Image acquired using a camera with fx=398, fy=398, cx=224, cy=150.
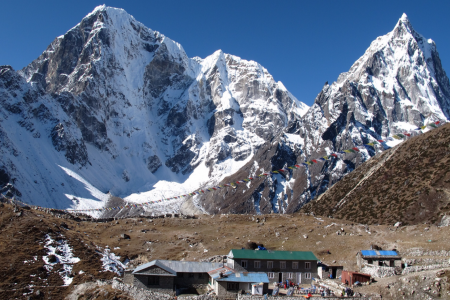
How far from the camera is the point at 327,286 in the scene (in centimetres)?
4812

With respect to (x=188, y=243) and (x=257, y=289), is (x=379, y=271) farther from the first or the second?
(x=188, y=243)

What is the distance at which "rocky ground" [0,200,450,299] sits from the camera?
47562mm

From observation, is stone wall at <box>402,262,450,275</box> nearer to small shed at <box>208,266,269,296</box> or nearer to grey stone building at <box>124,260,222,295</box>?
small shed at <box>208,266,269,296</box>

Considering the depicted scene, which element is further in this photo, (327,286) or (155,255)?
(155,255)

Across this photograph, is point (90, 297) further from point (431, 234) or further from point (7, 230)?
point (431, 234)

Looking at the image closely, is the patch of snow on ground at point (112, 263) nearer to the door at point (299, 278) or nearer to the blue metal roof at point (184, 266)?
the blue metal roof at point (184, 266)

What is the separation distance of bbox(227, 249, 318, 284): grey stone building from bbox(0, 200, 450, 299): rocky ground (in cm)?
696

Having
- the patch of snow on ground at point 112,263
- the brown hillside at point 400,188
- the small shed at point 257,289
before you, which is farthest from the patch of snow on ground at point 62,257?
the brown hillside at point 400,188

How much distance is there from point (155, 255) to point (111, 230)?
19490mm

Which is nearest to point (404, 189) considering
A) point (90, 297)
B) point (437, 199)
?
point (437, 199)

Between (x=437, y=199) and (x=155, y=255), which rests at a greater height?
(x=437, y=199)

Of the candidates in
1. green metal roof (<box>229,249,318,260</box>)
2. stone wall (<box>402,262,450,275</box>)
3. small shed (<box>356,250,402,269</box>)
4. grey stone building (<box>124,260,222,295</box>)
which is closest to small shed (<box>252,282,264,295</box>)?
green metal roof (<box>229,249,318,260</box>)

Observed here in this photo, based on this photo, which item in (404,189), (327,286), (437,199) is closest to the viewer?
(327,286)

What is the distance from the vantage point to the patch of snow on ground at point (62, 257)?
54.3 metres
